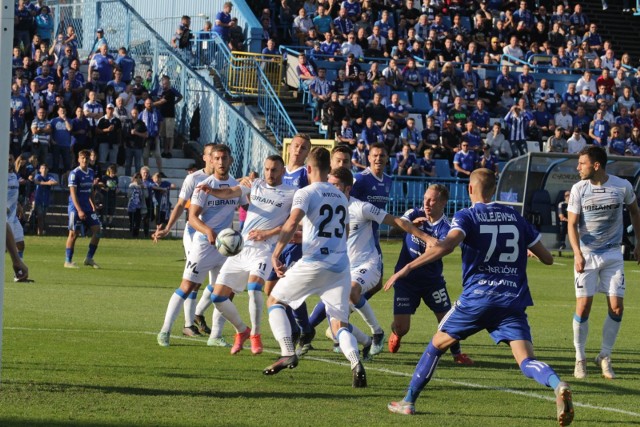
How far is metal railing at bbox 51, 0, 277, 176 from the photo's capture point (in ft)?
112

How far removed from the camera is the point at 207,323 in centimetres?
1534

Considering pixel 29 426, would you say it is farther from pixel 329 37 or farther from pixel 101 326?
pixel 329 37

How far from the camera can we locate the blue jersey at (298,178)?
42.0ft

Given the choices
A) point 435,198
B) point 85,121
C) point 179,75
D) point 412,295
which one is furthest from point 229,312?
point 179,75

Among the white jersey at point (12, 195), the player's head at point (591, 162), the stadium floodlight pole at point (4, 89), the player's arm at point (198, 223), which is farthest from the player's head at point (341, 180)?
the white jersey at point (12, 195)

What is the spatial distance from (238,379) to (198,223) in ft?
8.16

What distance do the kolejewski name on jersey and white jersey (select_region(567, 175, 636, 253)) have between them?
150 centimetres

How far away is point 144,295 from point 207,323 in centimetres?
323

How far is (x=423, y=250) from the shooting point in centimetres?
1280

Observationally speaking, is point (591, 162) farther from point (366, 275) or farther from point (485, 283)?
point (485, 283)

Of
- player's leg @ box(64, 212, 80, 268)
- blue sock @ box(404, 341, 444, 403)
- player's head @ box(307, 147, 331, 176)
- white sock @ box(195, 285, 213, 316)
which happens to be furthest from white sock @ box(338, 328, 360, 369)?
player's leg @ box(64, 212, 80, 268)

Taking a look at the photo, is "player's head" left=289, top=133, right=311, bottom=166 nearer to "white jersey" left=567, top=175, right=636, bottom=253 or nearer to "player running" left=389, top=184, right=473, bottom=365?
"player running" left=389, top=184, right=473, bottom=365

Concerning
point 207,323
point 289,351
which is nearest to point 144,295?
point 207,323

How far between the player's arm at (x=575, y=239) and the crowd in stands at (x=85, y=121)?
20.1m
